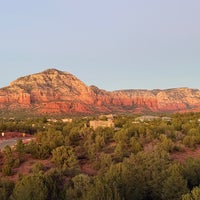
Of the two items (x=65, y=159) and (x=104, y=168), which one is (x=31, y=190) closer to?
(x=104, y=168)

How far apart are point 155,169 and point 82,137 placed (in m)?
20.7

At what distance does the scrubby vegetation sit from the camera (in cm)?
1762

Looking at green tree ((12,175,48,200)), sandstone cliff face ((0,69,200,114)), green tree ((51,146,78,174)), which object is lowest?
green tree ((51,146,78,174))

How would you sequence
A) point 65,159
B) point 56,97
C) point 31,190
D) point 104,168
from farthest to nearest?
point 56,97, point 65,159, point 104,168, point 31,190

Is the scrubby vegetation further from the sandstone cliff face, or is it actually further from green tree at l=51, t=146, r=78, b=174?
the sandstone cliff face

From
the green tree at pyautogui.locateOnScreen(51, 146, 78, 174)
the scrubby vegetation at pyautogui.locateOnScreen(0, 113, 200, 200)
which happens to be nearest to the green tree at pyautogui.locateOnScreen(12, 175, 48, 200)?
the scrubby vegetation at pyautogui.locateOnScreen(0, 113, 200, 200)

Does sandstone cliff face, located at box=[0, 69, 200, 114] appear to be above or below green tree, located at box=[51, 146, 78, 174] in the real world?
above

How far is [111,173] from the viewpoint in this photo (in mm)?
21156

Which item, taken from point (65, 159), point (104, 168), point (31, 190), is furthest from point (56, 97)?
point (31, 190)

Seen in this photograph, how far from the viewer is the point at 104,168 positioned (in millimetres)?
27641

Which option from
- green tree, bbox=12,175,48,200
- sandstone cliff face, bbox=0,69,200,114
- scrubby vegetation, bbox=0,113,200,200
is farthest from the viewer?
sandstone cliff face, bbox=0,69,200,114

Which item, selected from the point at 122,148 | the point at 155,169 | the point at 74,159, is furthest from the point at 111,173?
the point at 122,148

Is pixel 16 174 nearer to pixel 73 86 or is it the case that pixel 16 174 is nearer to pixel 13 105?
pixel 13 105

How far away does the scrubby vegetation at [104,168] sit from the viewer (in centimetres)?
1762
